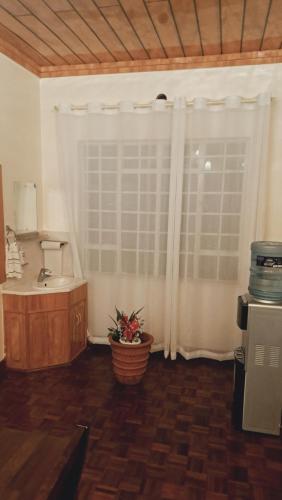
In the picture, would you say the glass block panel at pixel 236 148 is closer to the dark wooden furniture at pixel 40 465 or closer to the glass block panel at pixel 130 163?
the glass block panel at pixel 130 163

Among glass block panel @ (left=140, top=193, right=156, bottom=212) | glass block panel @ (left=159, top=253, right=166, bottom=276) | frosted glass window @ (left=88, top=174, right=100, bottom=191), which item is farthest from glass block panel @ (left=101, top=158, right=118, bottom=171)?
glass block panel @ (left=159, top=253, right=166, bottom=276)

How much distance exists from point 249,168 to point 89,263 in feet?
6.02

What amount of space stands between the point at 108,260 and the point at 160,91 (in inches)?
68.5

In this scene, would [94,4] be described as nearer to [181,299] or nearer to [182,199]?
[182,199]

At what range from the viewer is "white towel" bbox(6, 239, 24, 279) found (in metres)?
3.03

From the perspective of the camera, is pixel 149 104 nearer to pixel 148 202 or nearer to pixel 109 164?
pixel 109 164

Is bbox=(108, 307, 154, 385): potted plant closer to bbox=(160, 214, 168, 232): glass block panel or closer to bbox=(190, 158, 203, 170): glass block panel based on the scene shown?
bbox=(160, 214, 168, 232): glass block panel

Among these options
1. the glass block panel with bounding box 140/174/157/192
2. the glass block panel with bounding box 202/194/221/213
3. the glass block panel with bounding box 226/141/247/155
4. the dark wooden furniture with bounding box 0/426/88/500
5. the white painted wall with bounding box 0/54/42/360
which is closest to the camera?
the dark wooden furniture with bounding box 0/426/88/500

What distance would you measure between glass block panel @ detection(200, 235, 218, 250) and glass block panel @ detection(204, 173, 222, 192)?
446mm

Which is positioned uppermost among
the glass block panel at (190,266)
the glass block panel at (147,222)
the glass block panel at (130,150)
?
the glass block panel at (130,150)

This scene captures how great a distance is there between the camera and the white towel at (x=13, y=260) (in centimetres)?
303

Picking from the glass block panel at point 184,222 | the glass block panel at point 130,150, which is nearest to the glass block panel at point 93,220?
the glass block panel at point 130,150

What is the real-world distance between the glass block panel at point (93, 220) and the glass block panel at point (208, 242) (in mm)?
1075

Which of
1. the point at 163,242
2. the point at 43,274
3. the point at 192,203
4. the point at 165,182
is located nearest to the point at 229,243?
the point at 192,203
